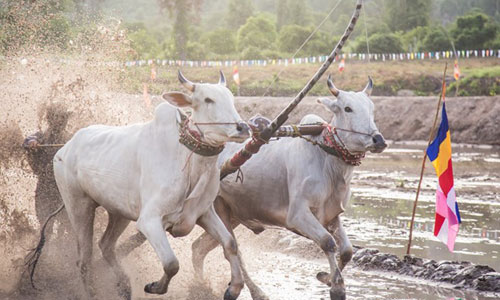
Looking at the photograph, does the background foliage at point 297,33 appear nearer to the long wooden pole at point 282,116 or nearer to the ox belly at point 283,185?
the ox belly at point 283,185

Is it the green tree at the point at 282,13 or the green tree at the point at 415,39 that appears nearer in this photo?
the green tree at the point at 415,39

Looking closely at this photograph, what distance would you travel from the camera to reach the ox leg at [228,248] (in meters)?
7.08

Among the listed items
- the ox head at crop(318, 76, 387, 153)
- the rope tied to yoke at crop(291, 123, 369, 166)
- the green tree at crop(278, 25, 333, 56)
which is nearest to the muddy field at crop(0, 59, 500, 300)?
the rope tied to yoke at crop(291, 123, 369, 166)

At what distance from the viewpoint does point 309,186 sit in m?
8.08

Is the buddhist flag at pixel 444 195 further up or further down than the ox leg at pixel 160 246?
further down

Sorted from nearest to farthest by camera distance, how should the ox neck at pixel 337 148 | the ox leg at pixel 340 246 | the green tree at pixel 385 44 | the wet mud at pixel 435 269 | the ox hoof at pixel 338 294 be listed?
1. the ox hoof at pixel 338 294
2. the ox leg at pixel 340 246
3. the ox neck at pixel 337 148
4. the wet mud at pixel 435 269
5. the green tree at pixel 385 44

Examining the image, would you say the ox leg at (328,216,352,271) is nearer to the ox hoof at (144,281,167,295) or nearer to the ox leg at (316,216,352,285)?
the ox leg at (316,216,352,285)

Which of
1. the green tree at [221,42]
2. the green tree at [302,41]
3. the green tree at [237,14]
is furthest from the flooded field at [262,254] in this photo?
the green tree at [237,14]

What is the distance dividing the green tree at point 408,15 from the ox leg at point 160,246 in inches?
2387

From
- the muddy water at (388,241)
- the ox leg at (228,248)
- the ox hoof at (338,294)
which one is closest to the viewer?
the ox leg at (228,248)

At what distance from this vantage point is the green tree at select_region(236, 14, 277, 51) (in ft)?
250

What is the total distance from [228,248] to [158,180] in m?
0.81

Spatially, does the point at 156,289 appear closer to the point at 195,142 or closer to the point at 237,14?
the point at 195,142

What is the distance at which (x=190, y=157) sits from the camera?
7.00 metres
